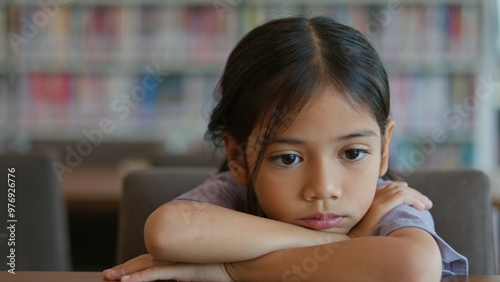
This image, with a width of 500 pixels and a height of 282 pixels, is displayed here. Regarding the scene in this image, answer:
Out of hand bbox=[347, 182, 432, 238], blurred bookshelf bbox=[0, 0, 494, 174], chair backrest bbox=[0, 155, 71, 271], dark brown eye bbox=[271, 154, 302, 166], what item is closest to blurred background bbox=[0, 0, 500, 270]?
blurred bookshelf bbox=[0, 0, 494, 174]

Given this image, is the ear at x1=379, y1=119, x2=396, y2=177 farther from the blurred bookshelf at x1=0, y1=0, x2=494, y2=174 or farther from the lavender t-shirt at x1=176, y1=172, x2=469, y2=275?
the blurred bookshelf at x1=0, y1=0, x2=494, y2=174

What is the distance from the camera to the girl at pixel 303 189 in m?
0.92

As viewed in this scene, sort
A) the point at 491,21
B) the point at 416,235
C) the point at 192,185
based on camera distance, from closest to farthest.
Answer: the point at 416,235, the point at 192,185, the point at 491,21

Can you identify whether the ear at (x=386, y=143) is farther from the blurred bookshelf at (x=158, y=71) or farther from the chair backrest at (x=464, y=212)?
the blurred bookshelf at (x=158, y=71)

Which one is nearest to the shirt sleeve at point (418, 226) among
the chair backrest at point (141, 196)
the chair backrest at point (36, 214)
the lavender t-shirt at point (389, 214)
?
the lavender t-shirt at point (389, 214)

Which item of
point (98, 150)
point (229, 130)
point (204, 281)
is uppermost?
point (229, 130)

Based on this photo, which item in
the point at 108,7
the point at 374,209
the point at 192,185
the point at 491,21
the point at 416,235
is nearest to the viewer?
the point at 416,235

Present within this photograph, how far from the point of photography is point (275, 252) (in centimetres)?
95

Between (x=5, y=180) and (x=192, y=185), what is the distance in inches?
18.1

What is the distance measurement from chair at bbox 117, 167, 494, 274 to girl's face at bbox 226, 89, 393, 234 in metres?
0.30

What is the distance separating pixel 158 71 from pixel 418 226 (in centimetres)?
332

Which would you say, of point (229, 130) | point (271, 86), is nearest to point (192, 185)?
point (229, 130)

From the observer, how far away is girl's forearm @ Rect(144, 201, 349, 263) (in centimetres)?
95

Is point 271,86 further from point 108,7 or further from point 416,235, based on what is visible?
point 108,7
